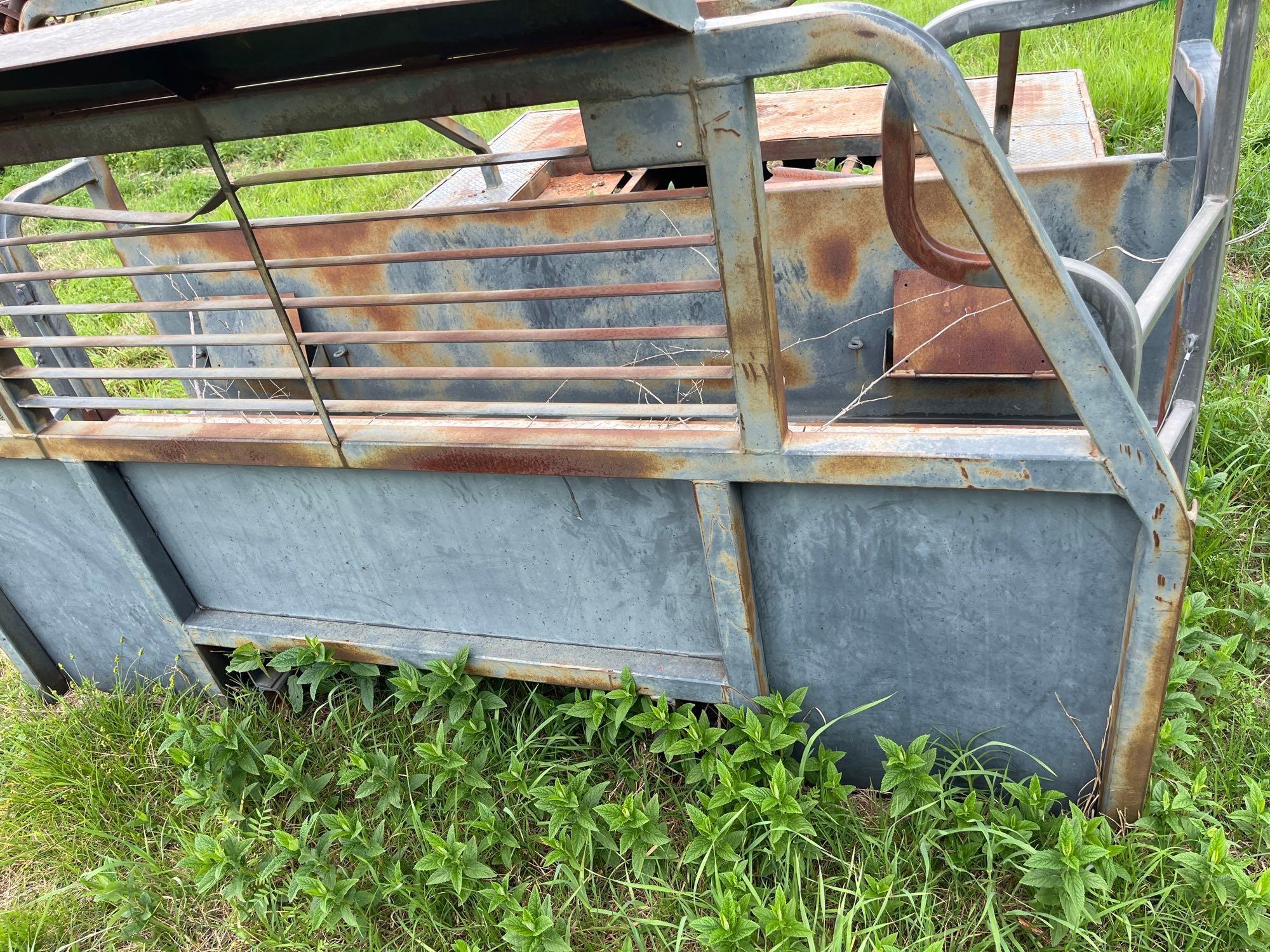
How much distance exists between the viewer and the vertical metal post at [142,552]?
8.09 ft

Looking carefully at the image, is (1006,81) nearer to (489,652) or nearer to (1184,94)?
(1184,94)

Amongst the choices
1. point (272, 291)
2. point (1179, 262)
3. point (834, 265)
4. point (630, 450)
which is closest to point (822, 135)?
point (834, 265)

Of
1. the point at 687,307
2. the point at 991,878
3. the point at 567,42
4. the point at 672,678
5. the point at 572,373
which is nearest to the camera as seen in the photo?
the point at 567,42

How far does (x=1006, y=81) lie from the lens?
8.07 feet

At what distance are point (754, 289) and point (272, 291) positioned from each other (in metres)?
0.98

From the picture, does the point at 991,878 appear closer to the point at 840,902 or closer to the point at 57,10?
the point at 840,902

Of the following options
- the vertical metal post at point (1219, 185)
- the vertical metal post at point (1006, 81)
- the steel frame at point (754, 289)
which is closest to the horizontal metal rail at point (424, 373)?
the steel frame at point (754, 289)

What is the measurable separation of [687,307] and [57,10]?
2147 millimetres

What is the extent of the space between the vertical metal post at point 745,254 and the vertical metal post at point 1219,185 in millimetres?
1117

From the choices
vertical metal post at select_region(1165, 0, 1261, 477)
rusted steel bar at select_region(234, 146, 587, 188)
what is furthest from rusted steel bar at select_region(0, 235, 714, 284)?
vertical metal post at select_region(1165, 0, 1261, 477)

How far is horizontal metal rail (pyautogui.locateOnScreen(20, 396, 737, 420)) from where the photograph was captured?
6.35 ft

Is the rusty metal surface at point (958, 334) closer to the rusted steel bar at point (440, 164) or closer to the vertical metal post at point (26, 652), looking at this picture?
the rusted steel bar at point (440, 164)

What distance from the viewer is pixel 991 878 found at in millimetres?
2031

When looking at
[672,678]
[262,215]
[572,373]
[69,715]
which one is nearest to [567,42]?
[572,373]
